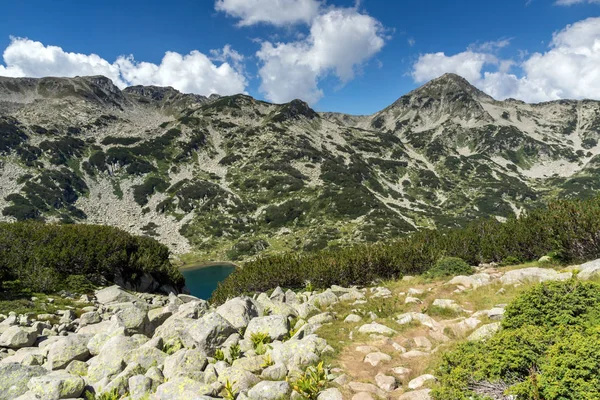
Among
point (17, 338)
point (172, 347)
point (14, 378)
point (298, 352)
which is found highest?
point (17, 338)

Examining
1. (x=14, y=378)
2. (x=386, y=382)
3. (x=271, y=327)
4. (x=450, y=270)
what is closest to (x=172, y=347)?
(x=271, y=327)

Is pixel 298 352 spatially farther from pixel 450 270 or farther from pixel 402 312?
pixel 450 270

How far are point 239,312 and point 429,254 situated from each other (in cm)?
2400

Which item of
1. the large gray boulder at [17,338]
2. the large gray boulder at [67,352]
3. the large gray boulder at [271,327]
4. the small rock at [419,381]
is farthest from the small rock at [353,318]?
the large gray boulder at [17,338]

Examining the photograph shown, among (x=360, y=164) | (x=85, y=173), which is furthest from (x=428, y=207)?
(x=85, y=173)

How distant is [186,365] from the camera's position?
1083 centimetres

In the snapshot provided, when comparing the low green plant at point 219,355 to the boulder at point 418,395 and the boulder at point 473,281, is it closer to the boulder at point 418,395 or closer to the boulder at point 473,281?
the boulder at point 418,395

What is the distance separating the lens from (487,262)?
3119 centimetres

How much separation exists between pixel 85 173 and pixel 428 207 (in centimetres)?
17592

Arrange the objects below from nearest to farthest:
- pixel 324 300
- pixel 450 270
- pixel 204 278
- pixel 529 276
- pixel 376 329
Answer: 1. pixel 376 329
2. pixel 529 276
3. pixel 324 300
4. pixel 450 270
5. pixel 204 278

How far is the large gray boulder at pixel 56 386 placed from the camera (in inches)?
372

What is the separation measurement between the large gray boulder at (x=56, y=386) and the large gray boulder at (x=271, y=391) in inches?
212

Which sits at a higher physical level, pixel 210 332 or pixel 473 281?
pixel 210 332

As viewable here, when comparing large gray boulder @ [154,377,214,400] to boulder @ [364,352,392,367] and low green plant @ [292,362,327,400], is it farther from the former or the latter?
boulder @ [364,352,392,367]
